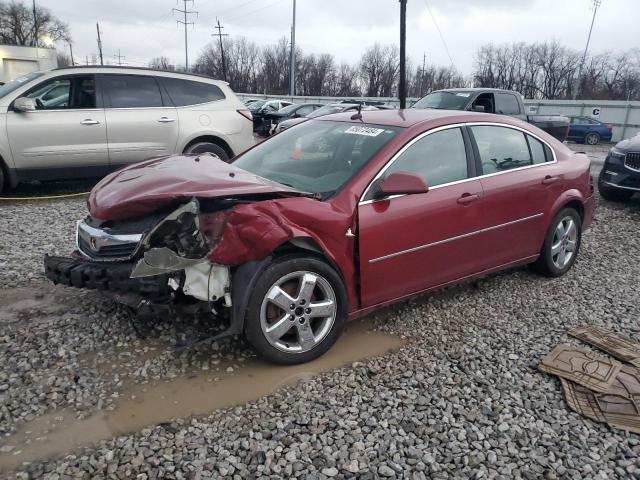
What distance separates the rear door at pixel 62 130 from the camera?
690cm

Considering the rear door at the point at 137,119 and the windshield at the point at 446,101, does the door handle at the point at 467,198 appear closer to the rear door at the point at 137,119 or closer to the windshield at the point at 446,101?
the rear door at the point at 137,119

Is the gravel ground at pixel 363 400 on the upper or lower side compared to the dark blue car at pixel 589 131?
lower

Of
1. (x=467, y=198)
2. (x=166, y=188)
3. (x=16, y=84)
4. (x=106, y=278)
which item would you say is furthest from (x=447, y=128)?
(x=16, y=84)

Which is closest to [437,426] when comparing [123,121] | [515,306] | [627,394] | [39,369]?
[627,394]

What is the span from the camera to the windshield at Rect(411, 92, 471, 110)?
36.1 ft

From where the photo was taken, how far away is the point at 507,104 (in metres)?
11.8

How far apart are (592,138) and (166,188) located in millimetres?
26156

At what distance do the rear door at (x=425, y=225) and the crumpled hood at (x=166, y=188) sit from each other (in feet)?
2.14

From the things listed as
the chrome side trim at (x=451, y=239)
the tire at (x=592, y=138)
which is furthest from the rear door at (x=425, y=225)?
the tire at (x=592, y=138)

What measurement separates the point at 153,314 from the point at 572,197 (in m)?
3.97

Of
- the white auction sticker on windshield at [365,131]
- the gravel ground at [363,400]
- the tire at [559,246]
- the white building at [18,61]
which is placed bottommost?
the gravel ground at [363,400]

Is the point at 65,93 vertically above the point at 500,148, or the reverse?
the point at 65,93

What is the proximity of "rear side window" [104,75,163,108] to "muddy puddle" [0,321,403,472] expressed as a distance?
18.8ft

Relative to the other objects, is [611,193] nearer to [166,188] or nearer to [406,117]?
[406,117]
